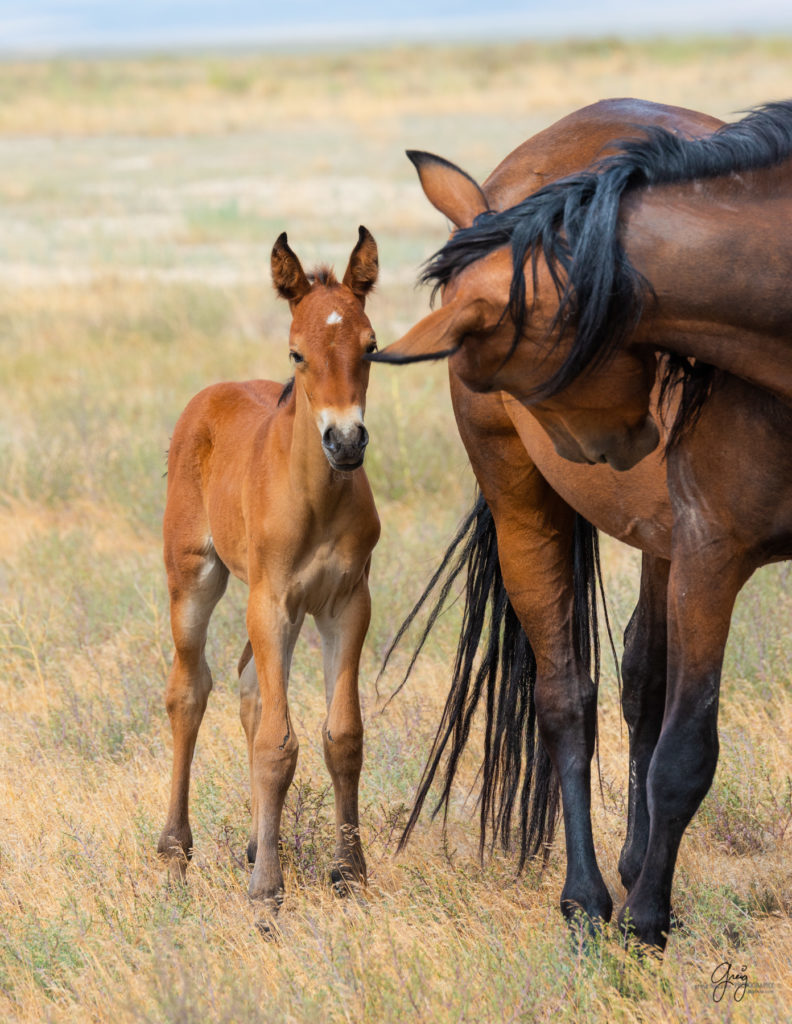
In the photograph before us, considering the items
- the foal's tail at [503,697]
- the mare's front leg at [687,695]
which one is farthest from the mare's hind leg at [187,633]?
the mare's front leg at [687,695]

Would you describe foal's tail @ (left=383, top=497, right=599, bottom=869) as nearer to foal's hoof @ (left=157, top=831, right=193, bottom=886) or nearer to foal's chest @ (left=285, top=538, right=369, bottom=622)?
foal's chest @ (left=285, top=538, right=369, bottom=622)

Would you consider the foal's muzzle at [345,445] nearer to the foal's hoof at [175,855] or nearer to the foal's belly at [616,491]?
the foal's belly at [616,491]

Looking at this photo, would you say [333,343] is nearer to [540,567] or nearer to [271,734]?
[540,567]

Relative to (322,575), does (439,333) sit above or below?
above

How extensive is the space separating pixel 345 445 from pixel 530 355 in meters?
0.89

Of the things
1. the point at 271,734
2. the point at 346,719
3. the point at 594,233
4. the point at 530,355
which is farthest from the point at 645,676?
the point at 594,233

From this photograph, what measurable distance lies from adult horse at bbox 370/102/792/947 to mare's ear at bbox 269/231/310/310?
49 centimetres

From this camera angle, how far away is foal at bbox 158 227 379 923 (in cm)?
329

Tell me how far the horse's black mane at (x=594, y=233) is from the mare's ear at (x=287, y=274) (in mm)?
956

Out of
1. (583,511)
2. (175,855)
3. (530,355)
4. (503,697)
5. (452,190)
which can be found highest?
(452,190)

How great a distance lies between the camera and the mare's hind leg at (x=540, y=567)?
3523 millimetres

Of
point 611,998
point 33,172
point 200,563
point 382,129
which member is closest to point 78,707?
point 200,563

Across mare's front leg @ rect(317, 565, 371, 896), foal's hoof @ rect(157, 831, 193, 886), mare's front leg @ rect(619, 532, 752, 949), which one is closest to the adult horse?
mare's front leg @ rect(619, 532, 752, 949)

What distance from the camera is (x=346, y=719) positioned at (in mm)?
3643
